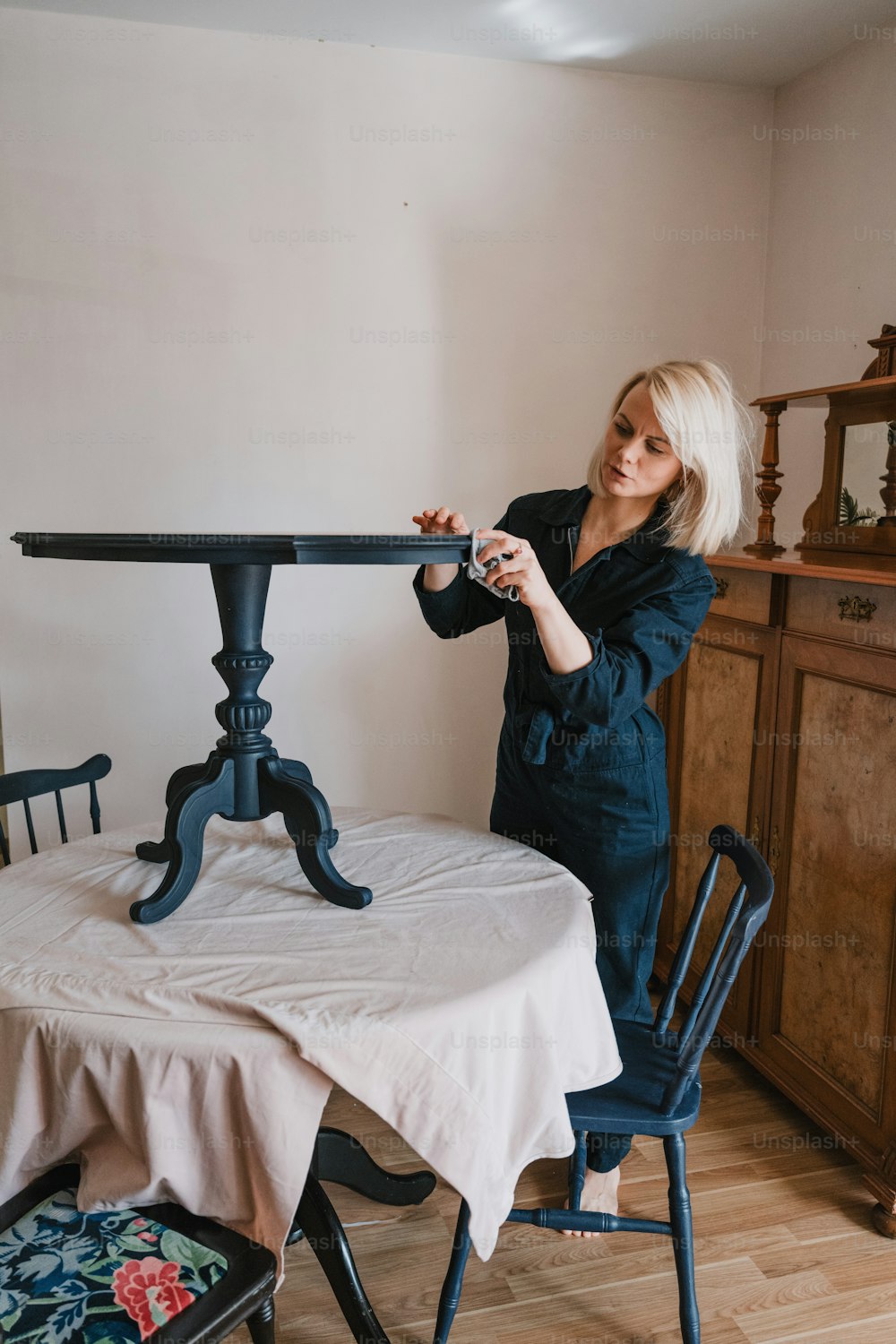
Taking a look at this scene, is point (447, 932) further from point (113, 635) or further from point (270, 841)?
point (113, 635)

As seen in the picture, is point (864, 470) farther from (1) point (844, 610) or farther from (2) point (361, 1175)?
(2) point (361, 1175)

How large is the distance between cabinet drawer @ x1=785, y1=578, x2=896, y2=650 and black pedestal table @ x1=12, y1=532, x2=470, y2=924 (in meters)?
0.96

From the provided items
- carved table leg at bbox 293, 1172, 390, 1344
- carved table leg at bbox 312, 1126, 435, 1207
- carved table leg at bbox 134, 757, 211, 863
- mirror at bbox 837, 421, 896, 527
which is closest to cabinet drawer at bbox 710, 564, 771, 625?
mirror at bbox 837, 421, 896, 527

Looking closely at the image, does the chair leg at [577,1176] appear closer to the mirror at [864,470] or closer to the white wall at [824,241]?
the mirror at [864,470]

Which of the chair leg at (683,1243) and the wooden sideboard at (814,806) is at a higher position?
the wooden sideboard at (814,806)

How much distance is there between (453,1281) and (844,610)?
4.78ft

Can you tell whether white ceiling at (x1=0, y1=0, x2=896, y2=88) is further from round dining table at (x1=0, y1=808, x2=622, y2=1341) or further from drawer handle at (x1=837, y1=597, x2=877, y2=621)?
round dining table at (x1=0, y1=808, x2=622, y2=1341)

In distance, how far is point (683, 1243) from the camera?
1578 mm

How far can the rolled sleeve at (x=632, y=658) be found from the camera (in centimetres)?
160

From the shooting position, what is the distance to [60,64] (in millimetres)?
2512

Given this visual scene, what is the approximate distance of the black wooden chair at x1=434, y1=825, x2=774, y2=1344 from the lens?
1478 millimetres

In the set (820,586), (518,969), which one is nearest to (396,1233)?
(518,969)

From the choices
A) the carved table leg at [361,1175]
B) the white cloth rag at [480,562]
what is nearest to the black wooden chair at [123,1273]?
the carved table leg at [361,1175]

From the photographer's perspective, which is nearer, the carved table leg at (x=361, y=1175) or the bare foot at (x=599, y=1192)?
the carved table leg at (x=361, y=1175)
